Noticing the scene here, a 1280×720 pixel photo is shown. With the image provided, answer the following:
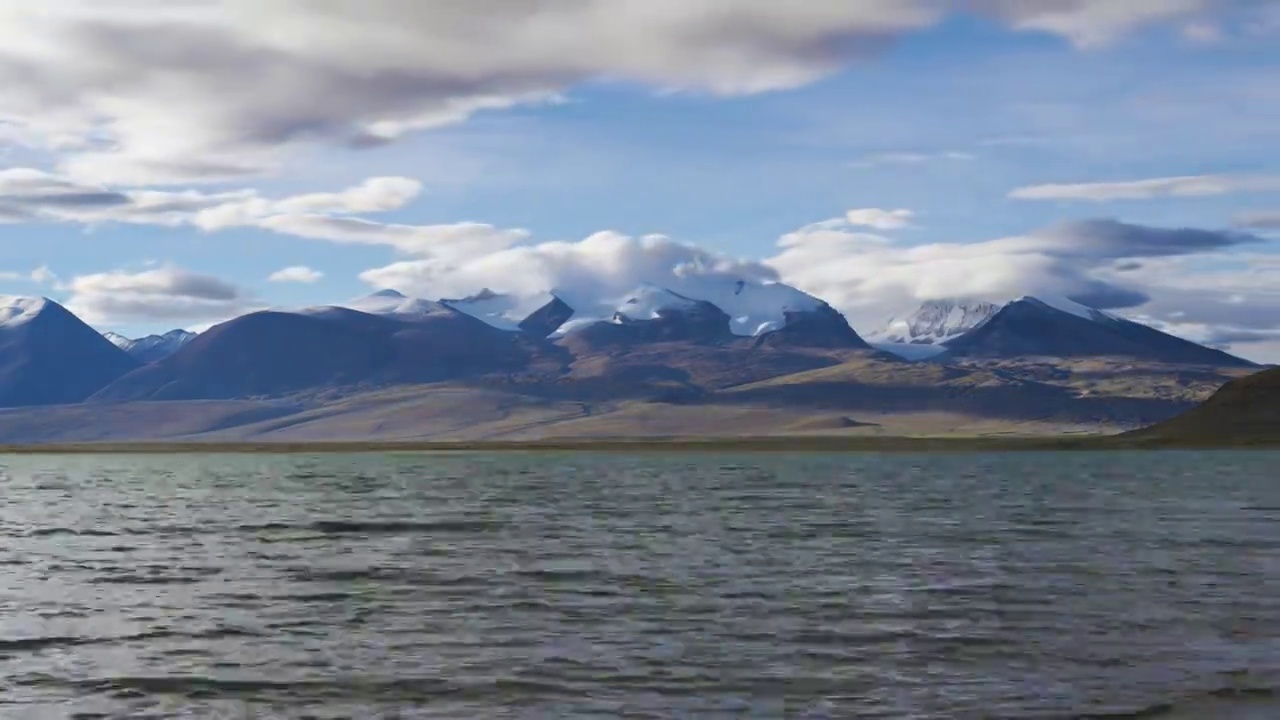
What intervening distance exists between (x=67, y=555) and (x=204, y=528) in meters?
17.1

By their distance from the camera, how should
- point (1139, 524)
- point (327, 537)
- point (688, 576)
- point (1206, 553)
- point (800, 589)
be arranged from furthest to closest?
point (1139, 524) → point (327, 537) → point (1206, 553) → point (688, 576) → point (800, 589)

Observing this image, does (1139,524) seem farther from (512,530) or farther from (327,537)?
(327,537)

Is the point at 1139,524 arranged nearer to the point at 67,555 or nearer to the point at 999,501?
the point at 999,501

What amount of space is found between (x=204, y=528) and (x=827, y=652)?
53.7 m

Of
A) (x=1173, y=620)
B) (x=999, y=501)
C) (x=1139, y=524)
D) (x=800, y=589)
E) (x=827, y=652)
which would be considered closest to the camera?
(x=827, y=652)

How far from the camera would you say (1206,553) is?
61125 millimetres

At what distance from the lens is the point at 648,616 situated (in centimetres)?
4234

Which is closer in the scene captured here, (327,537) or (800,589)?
(800,589)

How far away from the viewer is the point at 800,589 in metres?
48.2

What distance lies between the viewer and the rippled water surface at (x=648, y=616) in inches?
1235

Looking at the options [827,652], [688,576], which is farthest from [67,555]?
[827,652]

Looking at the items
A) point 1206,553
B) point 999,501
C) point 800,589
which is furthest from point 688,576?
point 999,501

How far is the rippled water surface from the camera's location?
3136cm

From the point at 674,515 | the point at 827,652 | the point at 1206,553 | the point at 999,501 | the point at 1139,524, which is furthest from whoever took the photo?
the point at 999,501
